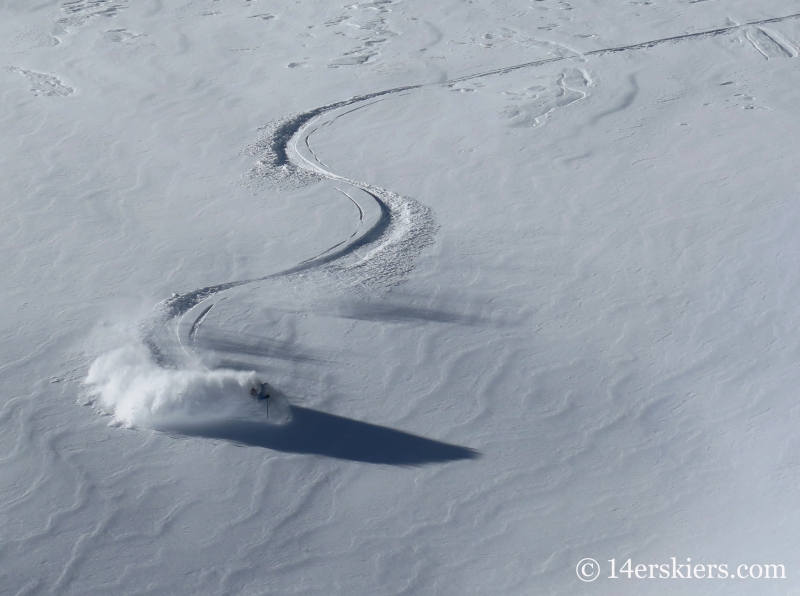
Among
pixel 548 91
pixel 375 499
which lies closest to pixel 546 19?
pixel 548 91

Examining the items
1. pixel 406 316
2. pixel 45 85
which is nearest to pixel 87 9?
pixel 45 85

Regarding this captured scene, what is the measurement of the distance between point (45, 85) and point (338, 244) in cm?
476

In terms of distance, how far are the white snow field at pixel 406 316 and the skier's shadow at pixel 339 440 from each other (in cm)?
2

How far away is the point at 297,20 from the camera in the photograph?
34.6 feet

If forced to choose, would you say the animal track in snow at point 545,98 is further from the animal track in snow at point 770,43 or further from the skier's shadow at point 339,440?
the skier's shadow at point 339,440

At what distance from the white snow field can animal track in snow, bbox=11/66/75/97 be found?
51mm

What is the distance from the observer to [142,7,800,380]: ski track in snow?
5531 millimetres

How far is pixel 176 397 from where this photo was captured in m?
4.74

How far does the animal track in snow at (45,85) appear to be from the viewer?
9117mm

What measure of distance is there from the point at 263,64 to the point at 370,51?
1198 millimetres

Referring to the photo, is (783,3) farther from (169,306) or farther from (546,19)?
(169,306)

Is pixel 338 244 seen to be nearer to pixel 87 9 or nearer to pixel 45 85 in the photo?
pixel 45 85

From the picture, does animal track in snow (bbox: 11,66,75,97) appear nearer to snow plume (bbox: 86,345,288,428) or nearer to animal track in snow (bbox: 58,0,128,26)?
animal track in snow (bbox: 58,0,128,26)

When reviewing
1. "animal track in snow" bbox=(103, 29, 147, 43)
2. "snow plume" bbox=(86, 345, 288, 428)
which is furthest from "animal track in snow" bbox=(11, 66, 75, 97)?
"snow plume" bbox=(86, 345, 288, 428)
